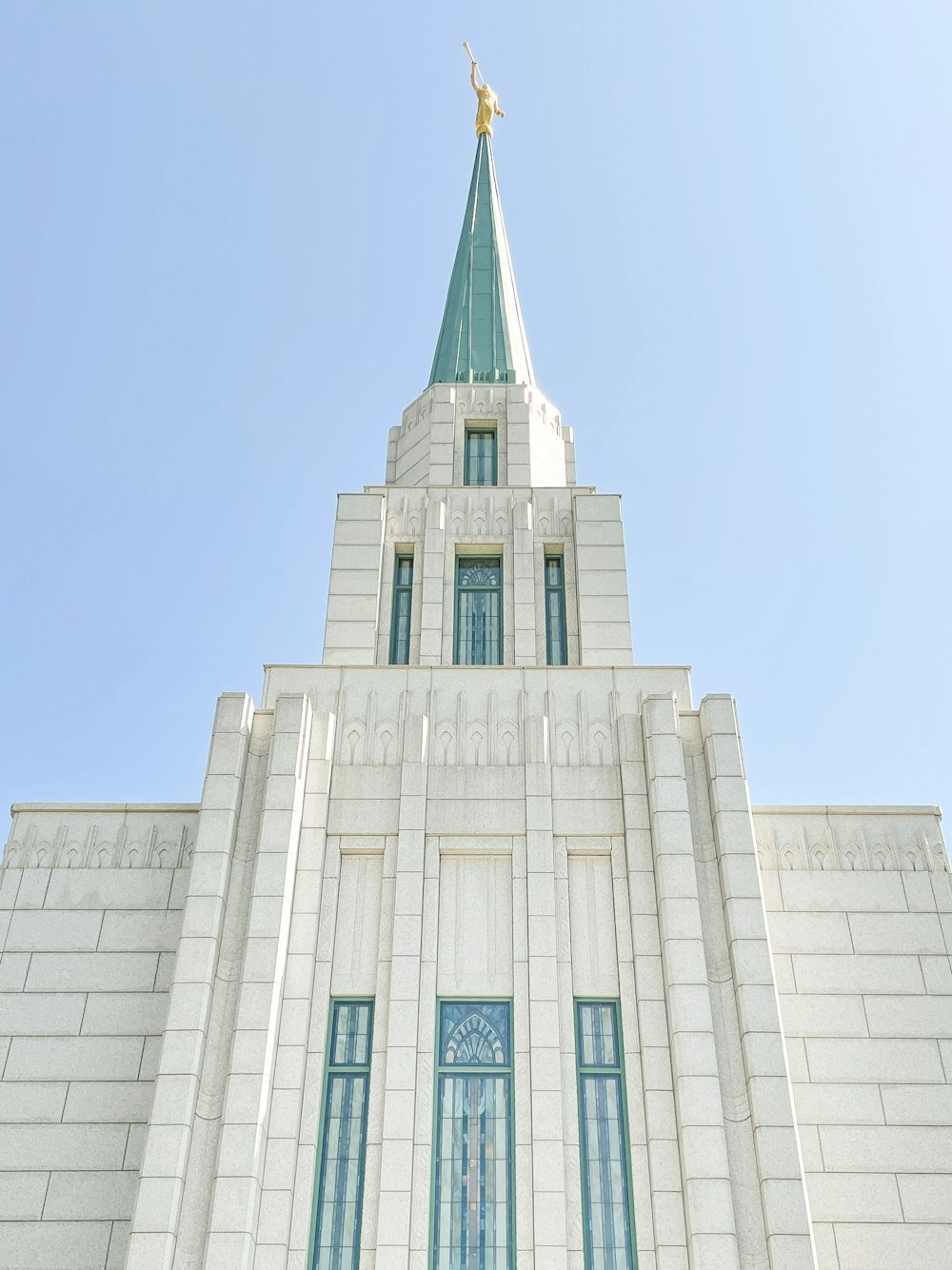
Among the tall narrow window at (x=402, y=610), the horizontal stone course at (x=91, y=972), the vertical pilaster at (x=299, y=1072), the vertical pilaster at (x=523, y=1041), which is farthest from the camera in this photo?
the tall narrow window at (x=402, y=610)

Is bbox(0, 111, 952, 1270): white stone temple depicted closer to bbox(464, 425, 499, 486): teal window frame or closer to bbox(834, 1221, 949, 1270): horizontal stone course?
bbox(834, 1221, 949, 1270): horizontal stone course

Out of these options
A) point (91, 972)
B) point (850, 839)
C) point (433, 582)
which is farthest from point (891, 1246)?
point (433, 582)

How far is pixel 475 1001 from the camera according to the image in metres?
14.5

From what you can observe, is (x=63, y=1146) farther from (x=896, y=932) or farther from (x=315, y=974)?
(x=896, y=932)

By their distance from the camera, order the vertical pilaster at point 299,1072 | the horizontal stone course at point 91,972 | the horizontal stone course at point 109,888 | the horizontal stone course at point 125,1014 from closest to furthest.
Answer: the vertical pilaster at point 299,1072, the horizontal stone course at point 125,1014, the horizontal stone course at point 91,972, the horizontal stone course at point 109,888

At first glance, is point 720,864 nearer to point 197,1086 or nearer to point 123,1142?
point 197,1086

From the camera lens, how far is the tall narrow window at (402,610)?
20500 mm

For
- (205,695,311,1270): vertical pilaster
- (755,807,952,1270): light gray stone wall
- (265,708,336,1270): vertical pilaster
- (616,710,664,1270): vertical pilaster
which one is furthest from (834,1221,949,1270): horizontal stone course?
(205,695,311,1270): vertical pilaster

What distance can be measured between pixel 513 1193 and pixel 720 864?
4288mm

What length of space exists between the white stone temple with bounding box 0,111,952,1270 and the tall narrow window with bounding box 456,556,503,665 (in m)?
2.94

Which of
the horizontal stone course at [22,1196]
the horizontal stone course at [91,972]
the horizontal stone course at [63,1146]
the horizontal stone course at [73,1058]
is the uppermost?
the horizontal stone course at [91,972]

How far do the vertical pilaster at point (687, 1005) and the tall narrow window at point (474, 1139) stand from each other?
1.82 meters

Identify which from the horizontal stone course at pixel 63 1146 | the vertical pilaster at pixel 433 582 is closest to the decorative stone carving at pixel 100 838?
the horizontal stone course at pixel 63 1146

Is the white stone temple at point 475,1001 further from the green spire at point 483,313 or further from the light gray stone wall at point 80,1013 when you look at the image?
the green spire at point 483,313
